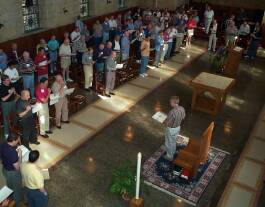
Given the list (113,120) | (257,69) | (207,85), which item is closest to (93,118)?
(113,120)

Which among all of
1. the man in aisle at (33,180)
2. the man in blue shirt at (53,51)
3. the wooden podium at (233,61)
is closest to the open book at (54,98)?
the man in aisle at (33,180)

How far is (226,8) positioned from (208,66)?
8.88 meters

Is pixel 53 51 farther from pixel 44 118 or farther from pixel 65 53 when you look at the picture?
pixel 44 118

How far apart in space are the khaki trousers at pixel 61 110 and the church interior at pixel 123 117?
1.3 inches

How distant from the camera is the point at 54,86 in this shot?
31.2 ft

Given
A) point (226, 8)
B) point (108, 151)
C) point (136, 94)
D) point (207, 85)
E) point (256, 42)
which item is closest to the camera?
point (108, 151)

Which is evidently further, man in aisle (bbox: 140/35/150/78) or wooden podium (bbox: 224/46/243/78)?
wooden podium (bbox: 224/46/243/78)

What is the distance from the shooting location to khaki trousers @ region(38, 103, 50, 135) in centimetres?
944

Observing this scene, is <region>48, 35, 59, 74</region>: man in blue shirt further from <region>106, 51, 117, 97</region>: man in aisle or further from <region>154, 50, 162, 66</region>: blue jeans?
<region>154, 50, 162, 66</region>: blue jeans

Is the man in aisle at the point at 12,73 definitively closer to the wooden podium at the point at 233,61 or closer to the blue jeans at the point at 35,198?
the blue jeans at the point at 35,198

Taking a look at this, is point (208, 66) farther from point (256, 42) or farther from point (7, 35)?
point (7, 35)

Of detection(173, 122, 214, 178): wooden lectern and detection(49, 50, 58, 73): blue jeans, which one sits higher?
detection(49, 50, 58, 73): blue jeans

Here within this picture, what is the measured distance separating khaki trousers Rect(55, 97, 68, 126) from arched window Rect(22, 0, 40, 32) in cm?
597

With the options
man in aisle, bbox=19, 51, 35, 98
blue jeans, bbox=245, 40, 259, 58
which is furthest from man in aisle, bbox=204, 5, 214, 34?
man in aisle, bbox=19, 51, 35, 98
